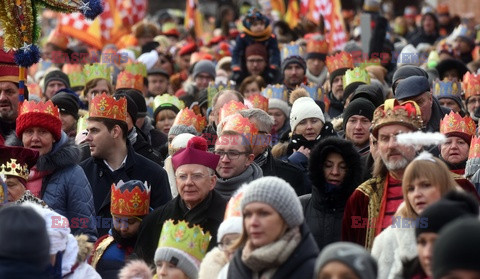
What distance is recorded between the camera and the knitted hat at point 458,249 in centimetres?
693

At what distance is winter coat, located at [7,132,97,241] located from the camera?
1141cm

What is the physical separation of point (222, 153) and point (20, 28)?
2488mm

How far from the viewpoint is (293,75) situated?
56.7ft

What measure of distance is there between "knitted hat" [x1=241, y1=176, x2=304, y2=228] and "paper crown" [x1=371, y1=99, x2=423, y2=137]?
1.97m

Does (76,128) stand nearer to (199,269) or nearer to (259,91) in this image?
(259,91)

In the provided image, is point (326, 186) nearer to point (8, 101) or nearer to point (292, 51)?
point (8, 101)

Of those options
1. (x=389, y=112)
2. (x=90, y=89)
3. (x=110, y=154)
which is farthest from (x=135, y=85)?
(x=389, y=112)

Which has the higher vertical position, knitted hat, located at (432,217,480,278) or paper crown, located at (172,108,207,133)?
knitted hat, located at (432,217,480,278)

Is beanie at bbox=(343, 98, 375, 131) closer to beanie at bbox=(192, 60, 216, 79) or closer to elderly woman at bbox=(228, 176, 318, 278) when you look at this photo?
elderly woman at bbox=(228, 176, 318, 278)

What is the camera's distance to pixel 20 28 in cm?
1284

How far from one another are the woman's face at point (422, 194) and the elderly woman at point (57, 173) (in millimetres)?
3203

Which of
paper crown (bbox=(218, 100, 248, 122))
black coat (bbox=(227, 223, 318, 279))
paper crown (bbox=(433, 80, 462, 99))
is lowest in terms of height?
black coat (bbox=(227, 223, 318, 279))

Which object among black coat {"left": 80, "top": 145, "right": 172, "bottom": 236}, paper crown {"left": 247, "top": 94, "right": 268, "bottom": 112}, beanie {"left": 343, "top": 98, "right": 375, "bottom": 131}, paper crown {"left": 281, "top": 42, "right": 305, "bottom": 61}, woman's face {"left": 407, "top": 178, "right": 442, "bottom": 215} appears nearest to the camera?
woman's face {"left": 407, "top": 178, "right": 442, "bottom": 215}

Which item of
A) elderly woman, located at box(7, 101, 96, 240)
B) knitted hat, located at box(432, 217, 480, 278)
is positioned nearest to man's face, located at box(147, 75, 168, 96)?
elderly woman, located at box(7, 101, 96, 240)
